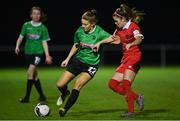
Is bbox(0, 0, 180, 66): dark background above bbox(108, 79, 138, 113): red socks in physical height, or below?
below

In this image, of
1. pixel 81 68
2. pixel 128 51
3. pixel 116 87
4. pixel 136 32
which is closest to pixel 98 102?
pixel 116 87

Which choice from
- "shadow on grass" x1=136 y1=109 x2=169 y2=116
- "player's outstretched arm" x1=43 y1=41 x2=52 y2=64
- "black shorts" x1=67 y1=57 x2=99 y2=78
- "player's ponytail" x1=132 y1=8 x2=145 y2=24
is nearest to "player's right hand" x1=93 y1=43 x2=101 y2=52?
"black shorts" x1=67 y1=57 x2=99 y2=78

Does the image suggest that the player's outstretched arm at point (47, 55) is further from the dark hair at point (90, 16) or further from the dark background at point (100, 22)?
the dark background at point (100, 22)

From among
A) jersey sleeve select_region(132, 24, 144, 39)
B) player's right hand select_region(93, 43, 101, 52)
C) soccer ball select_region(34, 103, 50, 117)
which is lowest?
soccer ball select_region(34, 103, 50, 117)

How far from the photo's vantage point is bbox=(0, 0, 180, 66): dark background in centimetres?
3497

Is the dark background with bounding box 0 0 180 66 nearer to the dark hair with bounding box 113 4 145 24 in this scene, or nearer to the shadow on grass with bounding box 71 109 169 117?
the shadow on grass with bounding box 71 109 169 117

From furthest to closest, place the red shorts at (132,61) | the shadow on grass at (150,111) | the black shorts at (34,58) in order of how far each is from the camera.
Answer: the black shorts at (34,58) → the shadow on grass at (150,111) → the red shorts at (132,61)

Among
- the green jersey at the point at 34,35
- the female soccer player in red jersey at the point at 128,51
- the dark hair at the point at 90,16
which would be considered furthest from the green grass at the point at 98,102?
the dark hair at the point at 90,16

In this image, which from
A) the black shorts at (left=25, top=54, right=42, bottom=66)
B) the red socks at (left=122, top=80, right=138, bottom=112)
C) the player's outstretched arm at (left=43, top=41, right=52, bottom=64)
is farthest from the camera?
the black shorts at (left=25, top=54, right=42, bottom=66)

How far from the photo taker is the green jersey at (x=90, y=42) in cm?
1136

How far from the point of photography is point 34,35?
551 inches

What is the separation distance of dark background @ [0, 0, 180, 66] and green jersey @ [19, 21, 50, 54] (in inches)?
748

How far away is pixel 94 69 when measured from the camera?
1136 centimetres

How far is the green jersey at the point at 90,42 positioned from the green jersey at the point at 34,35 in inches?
105
